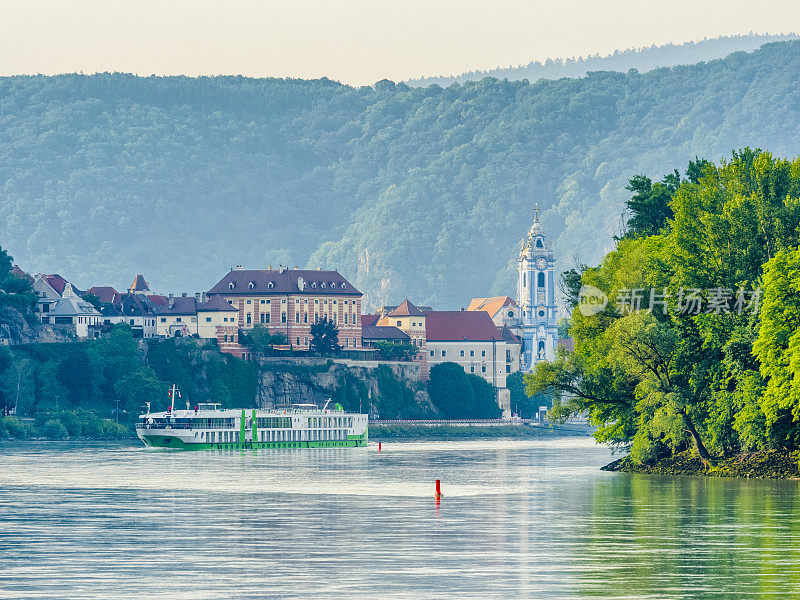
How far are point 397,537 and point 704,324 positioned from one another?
33.0m

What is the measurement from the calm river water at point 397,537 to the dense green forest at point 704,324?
11.4 feet

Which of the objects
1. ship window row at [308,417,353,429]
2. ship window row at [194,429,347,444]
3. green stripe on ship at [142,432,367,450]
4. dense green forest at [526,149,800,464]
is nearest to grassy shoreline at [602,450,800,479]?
dense green forest at [526,149,800,464]

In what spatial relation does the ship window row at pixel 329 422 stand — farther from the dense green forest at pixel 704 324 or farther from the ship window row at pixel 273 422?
the dense green forest at pixel 704 324

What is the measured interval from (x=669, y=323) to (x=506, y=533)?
1258 inches

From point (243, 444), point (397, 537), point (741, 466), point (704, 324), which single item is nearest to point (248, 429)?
point (243, 444)

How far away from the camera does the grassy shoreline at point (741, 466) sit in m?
85.4

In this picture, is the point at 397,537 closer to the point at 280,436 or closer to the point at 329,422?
the point at 280,436

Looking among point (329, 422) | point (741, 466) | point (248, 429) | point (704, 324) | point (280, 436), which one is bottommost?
point (741, 466)

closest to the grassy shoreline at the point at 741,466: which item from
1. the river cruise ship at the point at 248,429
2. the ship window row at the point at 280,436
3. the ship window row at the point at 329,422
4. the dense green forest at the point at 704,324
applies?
the dense green forest at the point at 704,324

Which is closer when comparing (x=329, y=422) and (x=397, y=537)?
(x=397, y=537)

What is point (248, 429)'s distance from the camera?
16988 cm

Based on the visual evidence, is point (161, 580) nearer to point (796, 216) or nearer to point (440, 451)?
point (796, 216)

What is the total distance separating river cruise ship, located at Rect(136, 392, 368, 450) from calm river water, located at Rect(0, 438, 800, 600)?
59.1 meters

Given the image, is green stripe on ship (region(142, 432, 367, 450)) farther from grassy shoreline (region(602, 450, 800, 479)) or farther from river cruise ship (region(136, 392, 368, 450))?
grassy shoreline (region(602, 450, 800, 479))
